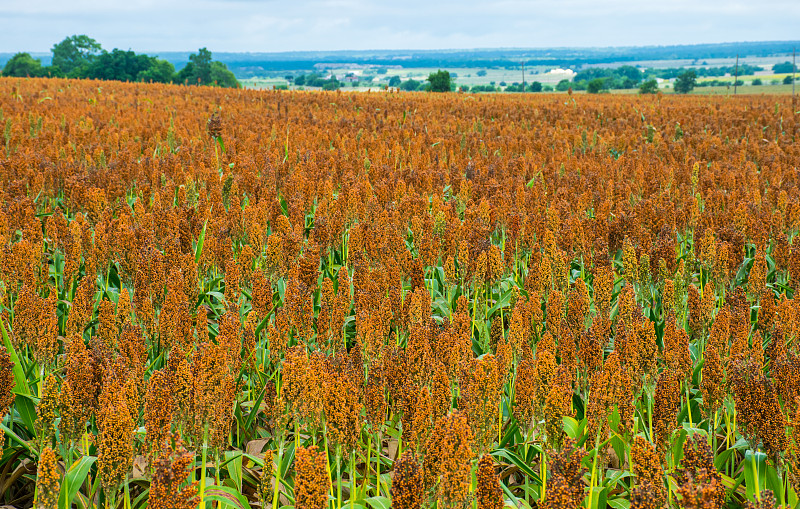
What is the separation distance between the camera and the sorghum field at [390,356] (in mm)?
2221

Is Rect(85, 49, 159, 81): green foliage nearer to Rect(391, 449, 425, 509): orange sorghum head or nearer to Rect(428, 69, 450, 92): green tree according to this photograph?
Rect(428, 69, 450, 92): green tree

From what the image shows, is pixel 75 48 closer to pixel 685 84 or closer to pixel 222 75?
pixel 222 75

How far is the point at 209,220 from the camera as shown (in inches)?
237

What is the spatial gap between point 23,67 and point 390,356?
367 feet

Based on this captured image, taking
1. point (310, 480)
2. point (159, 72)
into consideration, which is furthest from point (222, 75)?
point (310, 480)

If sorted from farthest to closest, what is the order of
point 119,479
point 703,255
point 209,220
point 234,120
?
point 234,120 < point 209,220 < point 703,255 < point 119,479

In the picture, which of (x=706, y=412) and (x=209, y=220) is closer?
(x=706, y=412)

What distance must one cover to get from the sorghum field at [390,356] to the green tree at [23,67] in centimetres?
10463

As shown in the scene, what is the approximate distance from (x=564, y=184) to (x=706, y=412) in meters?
5.75

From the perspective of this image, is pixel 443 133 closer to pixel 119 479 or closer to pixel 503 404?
pixel 503 404

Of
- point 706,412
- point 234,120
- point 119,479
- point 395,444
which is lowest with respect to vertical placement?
point 395,444

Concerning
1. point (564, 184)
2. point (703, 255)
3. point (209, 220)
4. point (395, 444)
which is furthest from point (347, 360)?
point (564, 184)

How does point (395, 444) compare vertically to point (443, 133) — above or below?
below

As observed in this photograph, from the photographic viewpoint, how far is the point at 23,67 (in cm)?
9588
